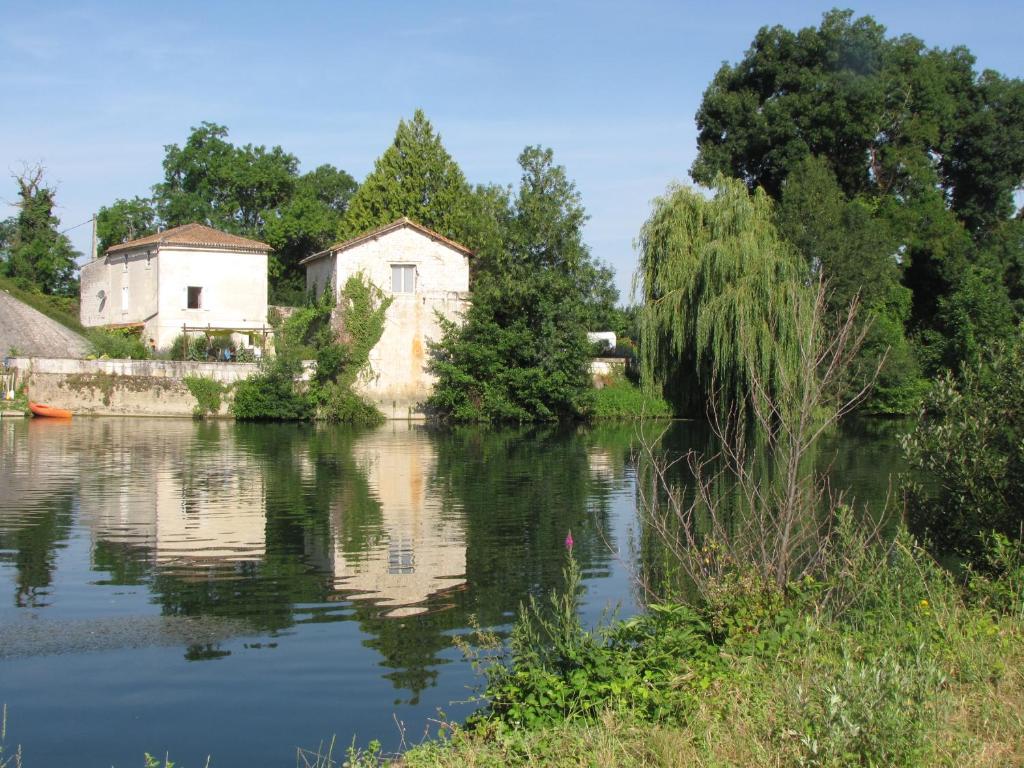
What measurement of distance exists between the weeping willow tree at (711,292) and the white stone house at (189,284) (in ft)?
63.9

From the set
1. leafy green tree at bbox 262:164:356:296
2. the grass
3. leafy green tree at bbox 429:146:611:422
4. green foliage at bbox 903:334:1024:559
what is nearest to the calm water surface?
green foliage at bbox 903:334:1024:559

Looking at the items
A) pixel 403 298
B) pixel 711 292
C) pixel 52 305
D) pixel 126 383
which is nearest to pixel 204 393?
pixel 126 383

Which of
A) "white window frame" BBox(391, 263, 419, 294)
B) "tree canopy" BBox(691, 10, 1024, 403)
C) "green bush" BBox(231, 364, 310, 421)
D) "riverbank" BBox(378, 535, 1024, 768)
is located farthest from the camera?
"tree canopy" BBox(691, 10, 1024, 403)

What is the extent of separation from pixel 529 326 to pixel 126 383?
16.5 m

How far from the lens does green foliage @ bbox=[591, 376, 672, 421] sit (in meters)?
42.5

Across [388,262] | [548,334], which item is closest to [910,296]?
[548,334]

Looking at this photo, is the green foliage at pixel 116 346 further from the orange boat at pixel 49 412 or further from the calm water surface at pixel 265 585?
the calm water surface at pixel 265 585

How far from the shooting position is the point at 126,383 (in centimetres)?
4325

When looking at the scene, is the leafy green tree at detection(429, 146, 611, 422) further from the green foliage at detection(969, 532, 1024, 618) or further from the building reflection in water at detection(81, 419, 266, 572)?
the green foliage at detection(969, 532, 1024, 618)

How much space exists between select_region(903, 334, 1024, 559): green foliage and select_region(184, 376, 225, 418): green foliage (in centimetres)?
3632

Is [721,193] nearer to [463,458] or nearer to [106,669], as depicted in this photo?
[463,458]

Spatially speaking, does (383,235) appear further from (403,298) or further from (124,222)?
(124,222)

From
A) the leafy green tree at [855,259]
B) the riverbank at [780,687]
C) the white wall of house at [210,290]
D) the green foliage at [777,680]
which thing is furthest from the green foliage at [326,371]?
the riverbank at [780,687]

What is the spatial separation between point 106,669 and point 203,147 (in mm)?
59527
